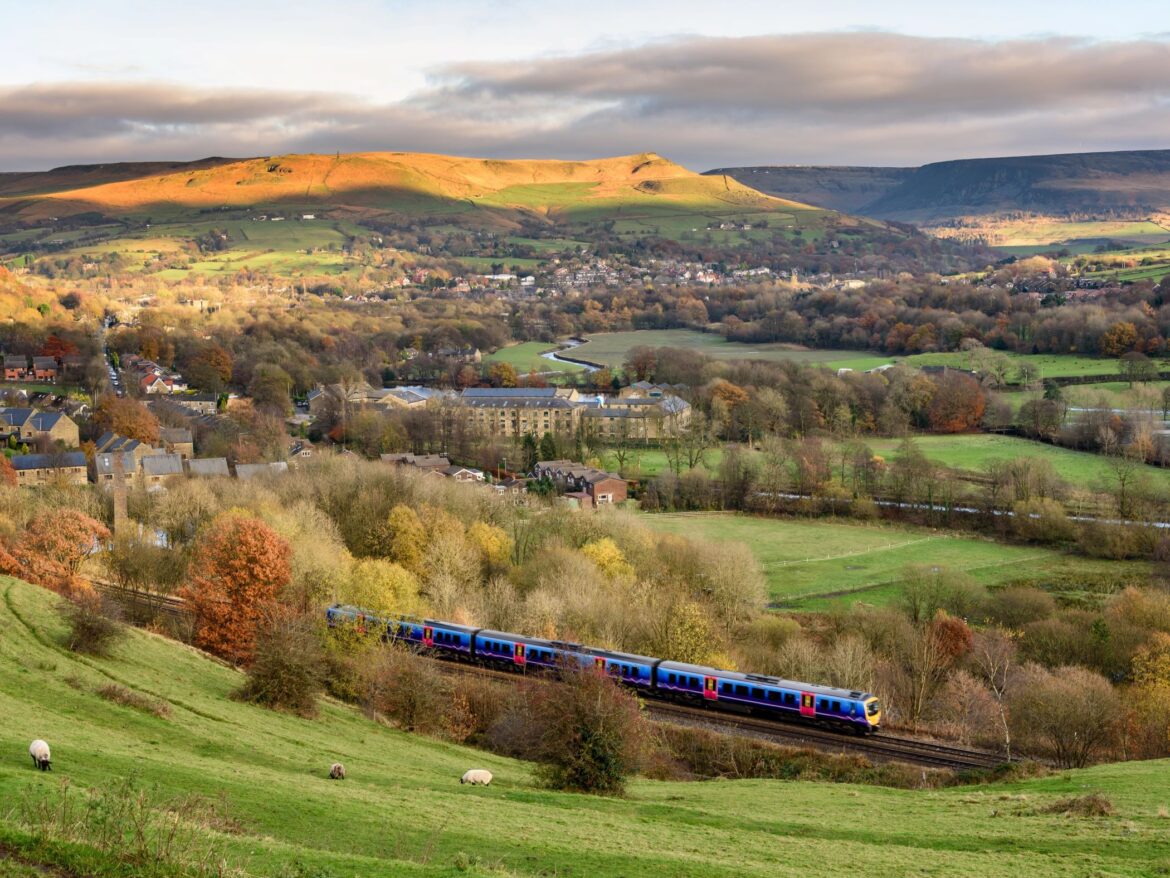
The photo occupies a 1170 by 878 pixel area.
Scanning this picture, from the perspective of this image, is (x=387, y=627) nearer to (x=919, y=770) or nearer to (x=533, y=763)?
(x=533, y=763)

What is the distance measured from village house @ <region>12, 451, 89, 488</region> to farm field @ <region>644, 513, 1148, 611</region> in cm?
3935

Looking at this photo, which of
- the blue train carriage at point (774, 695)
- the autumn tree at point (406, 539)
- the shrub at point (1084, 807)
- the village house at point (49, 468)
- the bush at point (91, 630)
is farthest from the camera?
the village house at point (49, 468)

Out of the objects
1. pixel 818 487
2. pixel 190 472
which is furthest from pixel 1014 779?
pixel 190 472

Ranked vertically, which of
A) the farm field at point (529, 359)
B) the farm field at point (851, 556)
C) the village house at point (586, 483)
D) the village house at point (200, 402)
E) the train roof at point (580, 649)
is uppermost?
the train roof at point (580, 649)

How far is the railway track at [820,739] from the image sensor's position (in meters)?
30.3

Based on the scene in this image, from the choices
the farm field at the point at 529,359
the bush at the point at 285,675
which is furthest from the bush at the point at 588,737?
the farm field at the point at 529,359

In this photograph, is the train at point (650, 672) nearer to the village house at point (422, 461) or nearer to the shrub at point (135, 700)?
the shrub at point (135, 700)

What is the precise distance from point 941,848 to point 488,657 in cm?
2280

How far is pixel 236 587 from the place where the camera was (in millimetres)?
37594

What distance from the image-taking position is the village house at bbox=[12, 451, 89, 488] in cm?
6925

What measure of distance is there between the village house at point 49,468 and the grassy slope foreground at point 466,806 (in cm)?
4505

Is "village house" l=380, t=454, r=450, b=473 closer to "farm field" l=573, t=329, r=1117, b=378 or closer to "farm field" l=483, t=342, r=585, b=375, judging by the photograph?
"farm field" l=573, t=329, r=1117, b=378

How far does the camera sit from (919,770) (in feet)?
95.2

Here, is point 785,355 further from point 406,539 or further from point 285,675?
point 285,675
